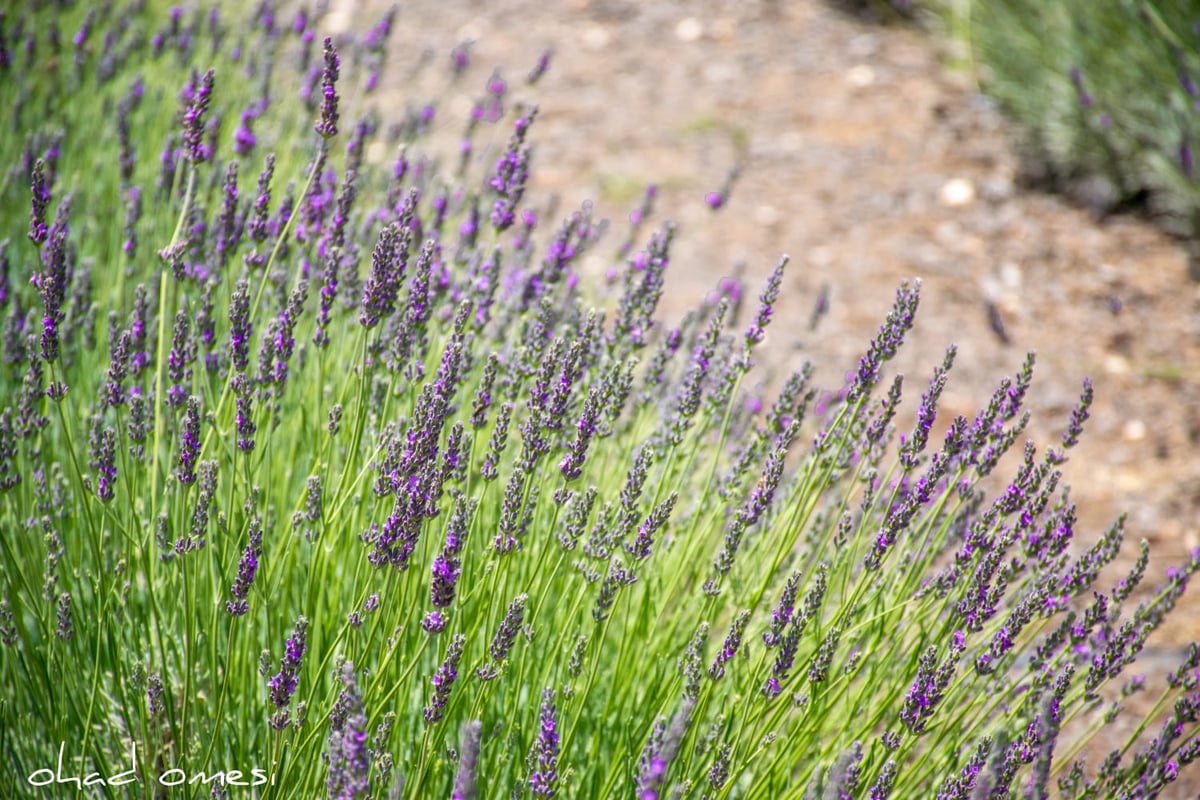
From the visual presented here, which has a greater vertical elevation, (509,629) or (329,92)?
(329,92)

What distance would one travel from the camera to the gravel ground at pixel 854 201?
4270 millimetres

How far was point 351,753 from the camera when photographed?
1.18m

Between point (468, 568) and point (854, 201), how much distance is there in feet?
13.0

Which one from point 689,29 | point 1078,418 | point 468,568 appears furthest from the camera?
point 689,29

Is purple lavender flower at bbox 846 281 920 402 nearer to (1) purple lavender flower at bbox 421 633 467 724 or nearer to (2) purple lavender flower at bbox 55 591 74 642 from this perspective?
(1) purple lavender flower at bbox 421 633 467 724

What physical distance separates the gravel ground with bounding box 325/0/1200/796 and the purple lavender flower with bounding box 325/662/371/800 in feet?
7.37

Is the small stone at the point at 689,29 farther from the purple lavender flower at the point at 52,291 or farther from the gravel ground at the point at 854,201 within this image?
the purple lavender flower at the point at 52,291

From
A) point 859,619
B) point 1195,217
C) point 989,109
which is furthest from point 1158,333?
point 859,619

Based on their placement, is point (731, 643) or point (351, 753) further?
point (731, 643)

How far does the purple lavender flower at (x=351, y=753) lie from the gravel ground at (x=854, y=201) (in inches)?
88.4

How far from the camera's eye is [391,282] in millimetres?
1709

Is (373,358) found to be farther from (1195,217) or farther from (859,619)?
(1195,217)

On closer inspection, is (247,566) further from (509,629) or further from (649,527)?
(649,527)

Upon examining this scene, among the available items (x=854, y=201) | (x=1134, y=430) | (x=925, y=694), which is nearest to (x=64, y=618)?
(x=925, y=694)
